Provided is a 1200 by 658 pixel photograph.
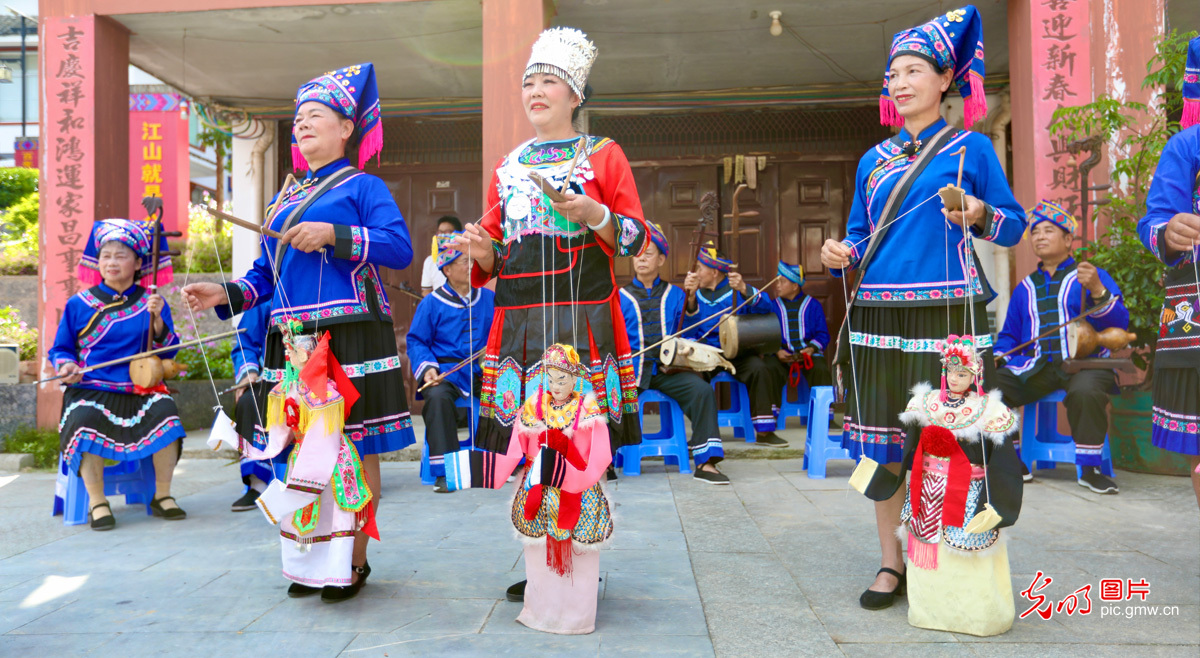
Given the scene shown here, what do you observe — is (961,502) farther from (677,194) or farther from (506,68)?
Result: (677,194)

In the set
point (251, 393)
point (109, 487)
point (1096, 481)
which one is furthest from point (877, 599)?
Result: point (109, 487)

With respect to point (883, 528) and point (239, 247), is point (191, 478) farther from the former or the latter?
point (883, 528)

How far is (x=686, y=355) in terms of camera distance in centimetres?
557

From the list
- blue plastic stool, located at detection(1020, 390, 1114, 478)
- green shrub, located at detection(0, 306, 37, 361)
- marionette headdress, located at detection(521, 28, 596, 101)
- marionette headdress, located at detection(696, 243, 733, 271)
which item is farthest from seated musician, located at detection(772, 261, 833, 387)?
green shrub, located at detection(0, 306, 37, 361)

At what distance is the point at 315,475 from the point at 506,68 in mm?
4159

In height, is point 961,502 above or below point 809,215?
below

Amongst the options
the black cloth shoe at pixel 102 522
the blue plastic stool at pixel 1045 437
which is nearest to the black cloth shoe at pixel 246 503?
the black cloth shoe at pixel 102 522

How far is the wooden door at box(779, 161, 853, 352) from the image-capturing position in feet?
27.1

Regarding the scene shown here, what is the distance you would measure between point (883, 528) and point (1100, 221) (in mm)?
3917

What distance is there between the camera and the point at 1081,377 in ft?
16.0

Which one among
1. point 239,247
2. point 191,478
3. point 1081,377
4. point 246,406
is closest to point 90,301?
point 246,406

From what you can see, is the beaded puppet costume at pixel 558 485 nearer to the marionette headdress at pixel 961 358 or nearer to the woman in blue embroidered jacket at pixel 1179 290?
the marionette headdress at pixel 961 358

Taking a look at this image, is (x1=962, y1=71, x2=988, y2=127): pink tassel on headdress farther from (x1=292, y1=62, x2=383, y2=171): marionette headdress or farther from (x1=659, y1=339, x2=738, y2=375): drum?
(x1=659, y1=339, x2=738, y2=375): drum

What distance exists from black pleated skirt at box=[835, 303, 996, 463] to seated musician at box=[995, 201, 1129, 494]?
7.75ft
